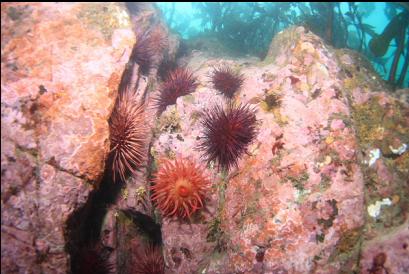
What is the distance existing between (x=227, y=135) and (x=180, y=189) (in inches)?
44.6

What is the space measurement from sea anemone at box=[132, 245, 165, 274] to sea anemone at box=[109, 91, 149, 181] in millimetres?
1453

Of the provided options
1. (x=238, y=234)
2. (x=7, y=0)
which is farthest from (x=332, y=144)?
(x=7, y=0)

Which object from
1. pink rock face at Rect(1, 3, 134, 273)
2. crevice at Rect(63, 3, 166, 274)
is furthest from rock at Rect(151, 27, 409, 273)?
pink rock face at Rect(1, 3, 134, 273)

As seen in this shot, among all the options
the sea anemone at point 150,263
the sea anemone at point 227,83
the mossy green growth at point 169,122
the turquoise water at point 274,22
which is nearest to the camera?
the sea anemone at point 150,263

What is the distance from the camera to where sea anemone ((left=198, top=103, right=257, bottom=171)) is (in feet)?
15.8

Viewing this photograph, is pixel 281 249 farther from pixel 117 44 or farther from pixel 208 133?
pixel 117 44

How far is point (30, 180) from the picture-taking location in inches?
163

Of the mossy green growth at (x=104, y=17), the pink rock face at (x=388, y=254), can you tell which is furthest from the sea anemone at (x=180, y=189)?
the mossy green growth at (x=104, y=17)

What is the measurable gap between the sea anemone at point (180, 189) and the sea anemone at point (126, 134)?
710mm

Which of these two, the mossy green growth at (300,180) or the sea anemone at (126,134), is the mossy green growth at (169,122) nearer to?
the sea anemone at (126,134)

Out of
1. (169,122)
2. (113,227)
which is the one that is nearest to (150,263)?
(113,227)

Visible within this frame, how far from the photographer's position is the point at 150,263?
5.19 m

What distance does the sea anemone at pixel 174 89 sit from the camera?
6.01 m

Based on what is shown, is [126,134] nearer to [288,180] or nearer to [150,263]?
[150,263]
